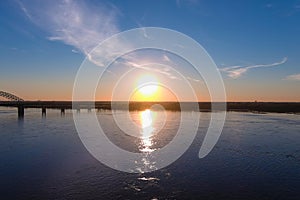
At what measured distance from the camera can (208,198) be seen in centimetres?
1306

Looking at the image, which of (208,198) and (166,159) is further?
(166,159)

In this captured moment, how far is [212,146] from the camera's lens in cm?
2723

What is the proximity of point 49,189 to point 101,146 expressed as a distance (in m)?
12.8

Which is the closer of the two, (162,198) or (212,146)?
(162,198)

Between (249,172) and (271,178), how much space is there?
1.66 m

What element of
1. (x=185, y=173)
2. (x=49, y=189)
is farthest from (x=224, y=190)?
(x=49, y=189)

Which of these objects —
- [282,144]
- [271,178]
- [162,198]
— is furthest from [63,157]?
[282,144]

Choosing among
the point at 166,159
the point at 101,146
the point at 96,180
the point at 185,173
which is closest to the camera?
the point at 96,180

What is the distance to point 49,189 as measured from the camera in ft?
46.6

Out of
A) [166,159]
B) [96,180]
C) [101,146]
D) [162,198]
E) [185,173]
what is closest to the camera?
[162,198]

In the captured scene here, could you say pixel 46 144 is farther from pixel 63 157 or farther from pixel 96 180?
pixel 96 180

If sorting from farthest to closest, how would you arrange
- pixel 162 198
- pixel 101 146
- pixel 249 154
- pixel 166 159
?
1. pixel 101 146
2. pixel 249 154
3. pixel 166 159
4. pixel 162 198

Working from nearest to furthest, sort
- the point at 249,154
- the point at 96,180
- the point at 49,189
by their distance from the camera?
the point at 49,189
the point at 96,180
the point at 249,154

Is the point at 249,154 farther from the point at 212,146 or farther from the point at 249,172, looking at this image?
the point at 249,172
